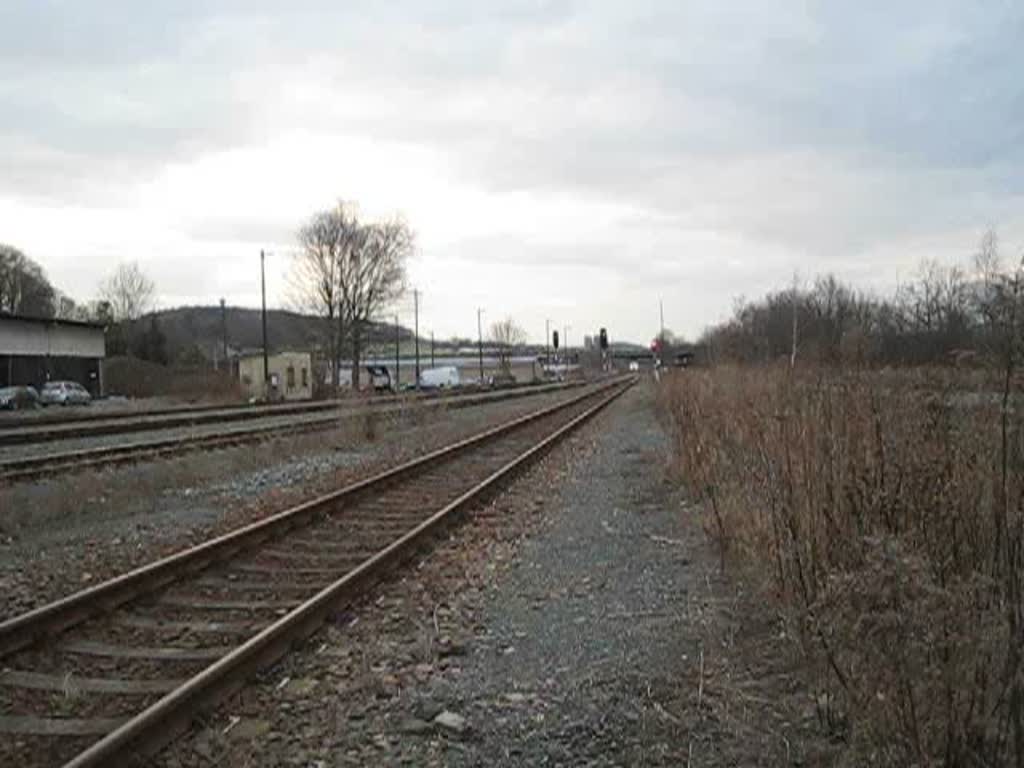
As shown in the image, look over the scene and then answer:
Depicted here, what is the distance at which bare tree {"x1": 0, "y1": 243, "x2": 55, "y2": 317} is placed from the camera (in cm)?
11669

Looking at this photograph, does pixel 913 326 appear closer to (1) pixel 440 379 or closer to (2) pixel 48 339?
(2) pixel 48 339

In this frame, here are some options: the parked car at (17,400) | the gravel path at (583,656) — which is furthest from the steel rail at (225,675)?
the parked car at (17,400)

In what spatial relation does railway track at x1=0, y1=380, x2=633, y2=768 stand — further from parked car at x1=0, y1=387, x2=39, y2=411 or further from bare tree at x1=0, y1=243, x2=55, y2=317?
bare tree at x1=0, y1=243, x2=55, y2=317

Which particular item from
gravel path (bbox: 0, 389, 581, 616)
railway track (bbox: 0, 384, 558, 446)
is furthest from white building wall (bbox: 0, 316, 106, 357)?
gravel path (bbox: 0, 389, 581, 616)

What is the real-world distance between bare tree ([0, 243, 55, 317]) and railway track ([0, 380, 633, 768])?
117466 millimetres

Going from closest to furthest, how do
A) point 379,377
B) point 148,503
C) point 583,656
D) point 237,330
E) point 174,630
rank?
point 583,656 < point 174,630 < point 148,503 < point 379,377 < point 237,330

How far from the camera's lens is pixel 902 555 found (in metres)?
4.25

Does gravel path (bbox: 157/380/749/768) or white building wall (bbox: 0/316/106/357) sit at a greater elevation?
white building wall (bbox: 0/316/106/357)

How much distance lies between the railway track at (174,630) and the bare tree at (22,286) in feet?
385

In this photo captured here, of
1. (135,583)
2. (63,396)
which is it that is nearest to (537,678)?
(135,583)

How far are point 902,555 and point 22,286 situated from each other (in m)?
133

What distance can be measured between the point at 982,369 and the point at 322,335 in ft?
332

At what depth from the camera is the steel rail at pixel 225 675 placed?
15.4 feet

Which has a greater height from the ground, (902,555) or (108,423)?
(902,555)
